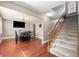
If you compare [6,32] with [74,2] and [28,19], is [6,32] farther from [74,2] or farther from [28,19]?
[74,2]

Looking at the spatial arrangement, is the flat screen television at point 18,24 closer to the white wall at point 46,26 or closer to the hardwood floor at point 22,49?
the hardwood floor at point 22,49

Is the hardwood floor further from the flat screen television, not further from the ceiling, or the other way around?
the ceiling

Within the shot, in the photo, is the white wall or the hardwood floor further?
the white wall

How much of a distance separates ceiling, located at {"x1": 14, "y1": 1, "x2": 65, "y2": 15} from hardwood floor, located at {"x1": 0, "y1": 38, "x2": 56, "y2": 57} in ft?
2.19

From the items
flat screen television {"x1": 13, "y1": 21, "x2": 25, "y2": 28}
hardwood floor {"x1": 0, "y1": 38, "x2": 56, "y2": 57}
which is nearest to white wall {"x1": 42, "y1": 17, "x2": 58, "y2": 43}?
hardwood floor {"x1": 0, "y1": 38, "x2": 56, "y2": 57}

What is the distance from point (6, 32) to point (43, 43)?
2.49 feet

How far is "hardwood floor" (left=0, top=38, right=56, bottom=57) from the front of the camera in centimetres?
145

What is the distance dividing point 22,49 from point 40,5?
3.17 ft

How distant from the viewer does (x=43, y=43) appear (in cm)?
162

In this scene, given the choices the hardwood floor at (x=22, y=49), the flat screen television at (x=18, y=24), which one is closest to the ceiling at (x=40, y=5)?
the flat screen television at (x=18, y=24)

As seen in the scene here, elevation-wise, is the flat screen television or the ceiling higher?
the ceiling

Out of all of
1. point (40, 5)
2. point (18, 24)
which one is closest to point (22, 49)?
point (18, 24)

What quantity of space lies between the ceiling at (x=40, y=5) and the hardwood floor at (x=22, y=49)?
668mm

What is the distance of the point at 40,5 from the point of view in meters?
1.63
